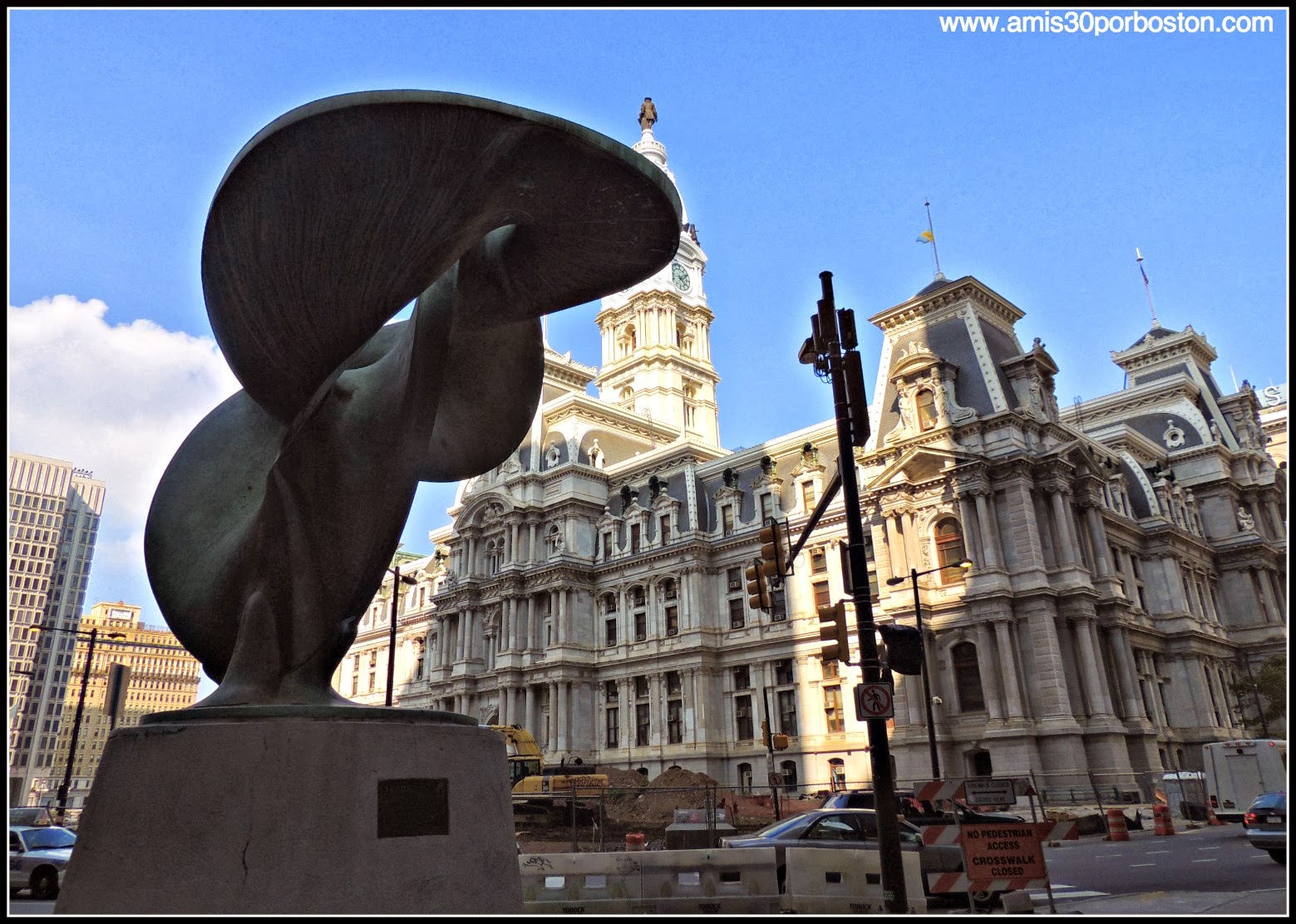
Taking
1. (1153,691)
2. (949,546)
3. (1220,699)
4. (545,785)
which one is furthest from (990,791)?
(1220,699)

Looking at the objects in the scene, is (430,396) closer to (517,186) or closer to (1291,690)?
(517,186)

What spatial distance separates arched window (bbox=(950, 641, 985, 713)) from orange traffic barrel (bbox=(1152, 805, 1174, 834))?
428 inches

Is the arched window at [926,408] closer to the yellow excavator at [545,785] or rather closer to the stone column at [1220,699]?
the yellow excavator at [545,785]

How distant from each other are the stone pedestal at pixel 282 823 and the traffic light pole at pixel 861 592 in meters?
4.76

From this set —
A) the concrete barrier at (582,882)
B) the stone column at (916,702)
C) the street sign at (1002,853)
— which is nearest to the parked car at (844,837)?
the concrete barrier at (582,882)

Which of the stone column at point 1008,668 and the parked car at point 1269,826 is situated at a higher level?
the stone column at point 1008,668

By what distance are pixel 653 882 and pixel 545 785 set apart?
77.7ft

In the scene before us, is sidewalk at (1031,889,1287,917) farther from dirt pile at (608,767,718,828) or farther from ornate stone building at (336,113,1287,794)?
ornate stone building at (336,113,1287,794)

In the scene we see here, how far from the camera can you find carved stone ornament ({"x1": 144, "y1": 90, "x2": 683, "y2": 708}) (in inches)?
314

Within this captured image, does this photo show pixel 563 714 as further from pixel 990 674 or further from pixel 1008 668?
pixel 1008 668

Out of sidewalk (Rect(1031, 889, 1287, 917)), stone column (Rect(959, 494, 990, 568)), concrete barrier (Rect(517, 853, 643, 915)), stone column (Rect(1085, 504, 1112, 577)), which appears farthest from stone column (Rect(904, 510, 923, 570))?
concrete barrier (Rect(517, 853, 643, 915))

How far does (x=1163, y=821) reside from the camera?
88.0ft

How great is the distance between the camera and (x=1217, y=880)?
47.0 feet

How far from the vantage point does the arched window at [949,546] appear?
40.7m
